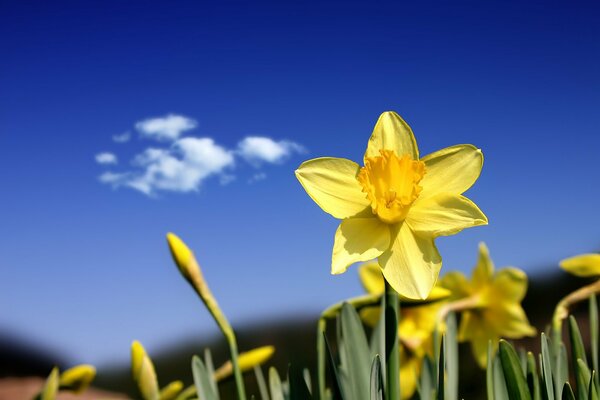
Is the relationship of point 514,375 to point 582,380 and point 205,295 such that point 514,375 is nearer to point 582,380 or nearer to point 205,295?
point 582,380

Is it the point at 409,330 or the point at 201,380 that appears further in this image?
the point at 409,330

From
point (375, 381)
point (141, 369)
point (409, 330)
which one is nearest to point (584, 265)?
point (409, 330)

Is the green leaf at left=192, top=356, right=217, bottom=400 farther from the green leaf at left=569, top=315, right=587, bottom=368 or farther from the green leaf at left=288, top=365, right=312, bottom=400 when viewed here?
the green leaf at left=569, top=315, right=587, bottom=368

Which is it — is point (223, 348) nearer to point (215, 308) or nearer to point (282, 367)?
point (282, 367)

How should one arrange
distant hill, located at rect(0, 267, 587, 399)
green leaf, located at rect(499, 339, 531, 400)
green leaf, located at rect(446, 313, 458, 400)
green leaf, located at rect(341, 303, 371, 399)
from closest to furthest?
green leaf, located at rect(499, 339, 531, 400)
green leaf, located at rect(341, 303, 371, 399)
green leaf, located at rect(446, 313, 458, 400)
distant hill, located at rect(0, 267, 587, 399)

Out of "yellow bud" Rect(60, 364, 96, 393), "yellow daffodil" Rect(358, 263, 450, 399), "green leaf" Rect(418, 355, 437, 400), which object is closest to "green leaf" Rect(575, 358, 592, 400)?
"green leaf" Rect(418, 355, 437, 400)
